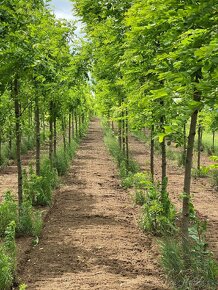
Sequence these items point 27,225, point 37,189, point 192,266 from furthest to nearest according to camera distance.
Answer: point 37,189
point 27,225
point 192,266

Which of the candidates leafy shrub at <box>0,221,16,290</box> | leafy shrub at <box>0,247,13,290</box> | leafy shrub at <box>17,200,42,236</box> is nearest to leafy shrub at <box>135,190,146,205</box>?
leafy shrub at <box>17,200,42,236</box>

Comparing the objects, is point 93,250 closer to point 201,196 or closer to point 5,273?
point 5,273

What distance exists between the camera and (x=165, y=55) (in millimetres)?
2934

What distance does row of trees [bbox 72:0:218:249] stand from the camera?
2.59 m

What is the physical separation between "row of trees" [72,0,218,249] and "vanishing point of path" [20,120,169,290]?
3.46 feet

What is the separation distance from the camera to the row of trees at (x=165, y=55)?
2586 mm

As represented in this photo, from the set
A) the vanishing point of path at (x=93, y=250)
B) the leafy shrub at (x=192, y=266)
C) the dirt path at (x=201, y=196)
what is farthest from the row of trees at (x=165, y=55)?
the dirt path at (x=201, y=196)

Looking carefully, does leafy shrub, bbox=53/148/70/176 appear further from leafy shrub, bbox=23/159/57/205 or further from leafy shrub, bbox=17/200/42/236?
leafy shrub, bbox=17/200/42/236

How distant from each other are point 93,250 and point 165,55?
4.20 m

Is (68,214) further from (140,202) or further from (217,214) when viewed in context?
(217,214)

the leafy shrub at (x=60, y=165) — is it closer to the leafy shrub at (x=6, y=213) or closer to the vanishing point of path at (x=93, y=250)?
the vanishing point of path at (x=93, y=250)

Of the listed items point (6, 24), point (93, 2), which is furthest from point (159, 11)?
point (93, 2)

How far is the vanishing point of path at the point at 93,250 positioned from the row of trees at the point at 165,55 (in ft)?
3.46

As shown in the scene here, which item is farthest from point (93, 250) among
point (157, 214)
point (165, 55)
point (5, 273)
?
point (165, 55)
